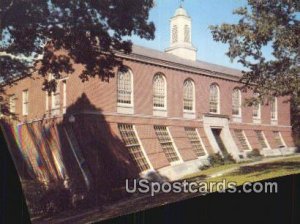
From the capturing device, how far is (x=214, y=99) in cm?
433

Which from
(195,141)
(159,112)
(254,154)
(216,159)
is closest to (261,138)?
(254,154)

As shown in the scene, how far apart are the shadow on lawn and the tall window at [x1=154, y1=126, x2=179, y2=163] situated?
3.49ft

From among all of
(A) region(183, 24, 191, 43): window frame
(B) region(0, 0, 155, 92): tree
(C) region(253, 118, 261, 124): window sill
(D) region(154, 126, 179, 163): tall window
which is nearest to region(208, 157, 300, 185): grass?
(C) region(253, 118, 261, 124): window sill

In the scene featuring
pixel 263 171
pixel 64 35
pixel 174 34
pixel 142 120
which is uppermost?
pixel 174 34

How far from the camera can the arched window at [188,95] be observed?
4.02m

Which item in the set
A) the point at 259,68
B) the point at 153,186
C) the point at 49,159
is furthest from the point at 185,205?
the point at 49,159

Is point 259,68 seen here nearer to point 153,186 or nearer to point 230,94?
point 230,94

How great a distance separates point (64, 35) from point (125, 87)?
74 centimetres

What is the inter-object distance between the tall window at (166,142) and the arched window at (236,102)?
107cm

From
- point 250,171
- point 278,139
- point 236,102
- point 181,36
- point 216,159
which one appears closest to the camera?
point 181,36

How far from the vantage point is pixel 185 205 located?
495cm

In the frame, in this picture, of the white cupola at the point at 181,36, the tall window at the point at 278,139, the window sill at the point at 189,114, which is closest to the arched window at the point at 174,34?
the white cupola at the point at 181,36

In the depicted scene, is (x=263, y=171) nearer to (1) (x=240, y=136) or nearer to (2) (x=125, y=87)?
(1) (x=240, y=136)

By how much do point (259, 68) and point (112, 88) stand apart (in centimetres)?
223
